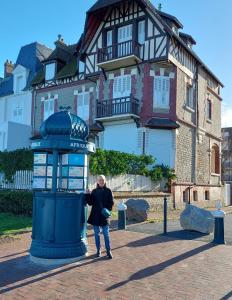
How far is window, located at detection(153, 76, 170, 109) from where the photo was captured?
21219mm

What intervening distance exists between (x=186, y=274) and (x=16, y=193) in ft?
30.1

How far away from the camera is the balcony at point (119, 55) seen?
20859mm

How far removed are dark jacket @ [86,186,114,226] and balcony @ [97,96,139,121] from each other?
13.3 meters

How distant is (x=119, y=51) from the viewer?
21.5 meters

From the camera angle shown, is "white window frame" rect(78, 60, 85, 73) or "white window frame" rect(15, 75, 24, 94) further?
"white window frame" rect(15, 75, 24, 94)

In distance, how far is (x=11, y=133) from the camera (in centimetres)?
2612

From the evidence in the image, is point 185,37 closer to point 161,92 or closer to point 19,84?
point 161,92

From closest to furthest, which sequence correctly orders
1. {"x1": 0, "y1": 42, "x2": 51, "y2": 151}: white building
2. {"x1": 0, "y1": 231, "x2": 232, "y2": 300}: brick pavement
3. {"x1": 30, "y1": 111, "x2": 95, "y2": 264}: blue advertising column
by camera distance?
1. {"x1": 0, "y1": 231, "x2": 232, "y2": 300}: brick pavement
2. {"x1": 30, "y1": 111, "x2": 95, "y2": 264}: blue advertising column
3. {"x1": 0, "y1": 42, "x2": 51, "y2": 151}: white building

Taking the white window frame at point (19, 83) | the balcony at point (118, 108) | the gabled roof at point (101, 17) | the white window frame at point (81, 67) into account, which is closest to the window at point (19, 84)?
the white window frame at point (19, 83)

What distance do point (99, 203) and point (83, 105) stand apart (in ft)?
58.5

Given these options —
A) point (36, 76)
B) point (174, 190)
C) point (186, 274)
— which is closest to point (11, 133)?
point (36, 76)

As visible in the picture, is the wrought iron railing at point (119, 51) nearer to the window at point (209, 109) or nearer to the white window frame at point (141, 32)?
the white window frame at point (141, 32)

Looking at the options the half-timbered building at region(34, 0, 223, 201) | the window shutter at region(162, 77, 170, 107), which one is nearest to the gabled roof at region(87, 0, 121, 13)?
the half-timbered building at region(34, 0, 223, 201)

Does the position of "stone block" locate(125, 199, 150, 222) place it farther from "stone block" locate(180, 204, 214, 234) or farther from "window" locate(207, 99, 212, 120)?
"window" locate(207, 99, 212, 120)
